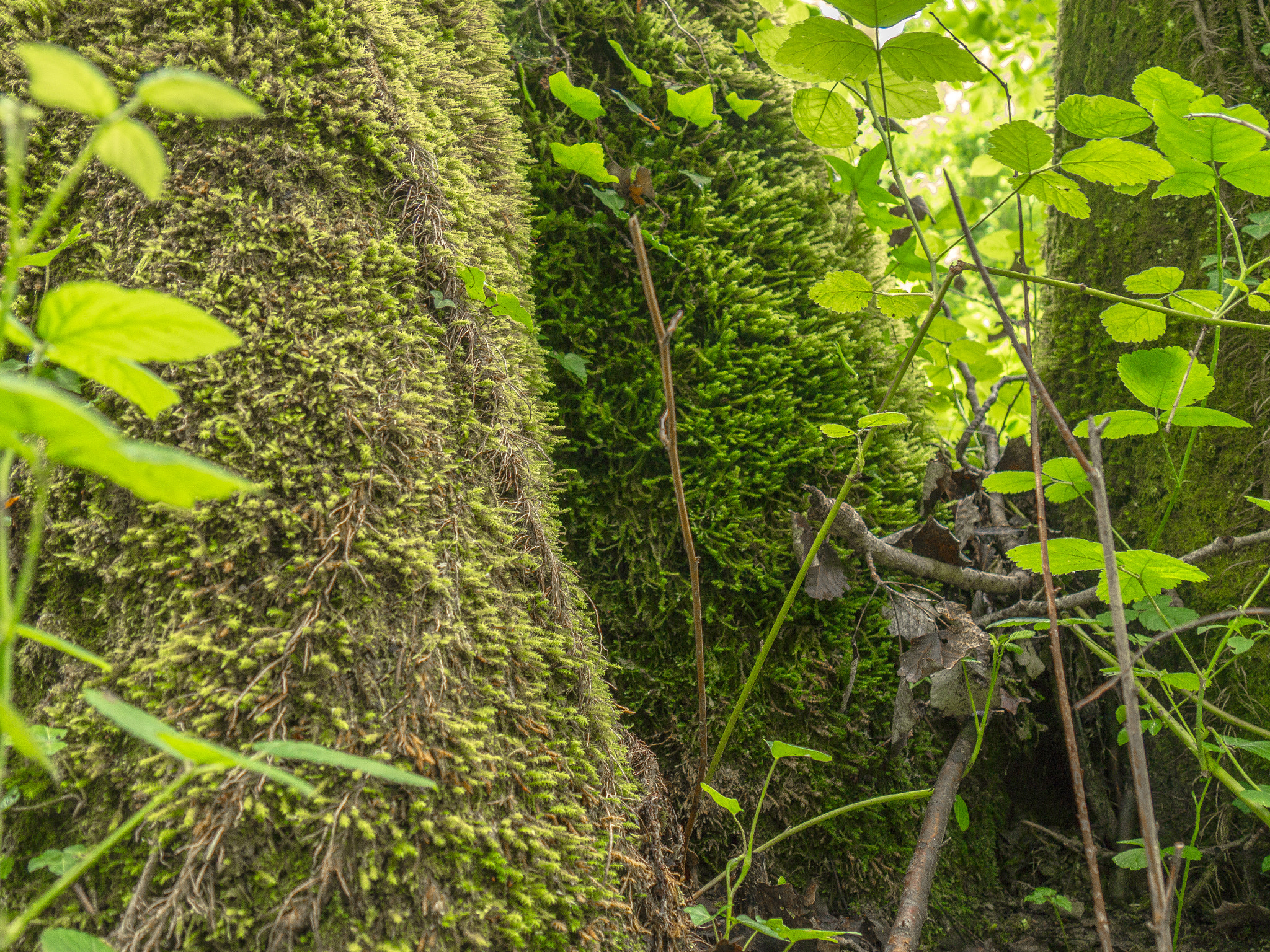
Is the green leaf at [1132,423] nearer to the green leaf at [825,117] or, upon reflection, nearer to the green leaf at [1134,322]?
the green leaf at [1134,322]

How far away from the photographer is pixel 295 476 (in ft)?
4.02

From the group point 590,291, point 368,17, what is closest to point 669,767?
point 590,291

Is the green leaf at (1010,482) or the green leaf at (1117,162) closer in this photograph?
the green leaf at (1117,162)

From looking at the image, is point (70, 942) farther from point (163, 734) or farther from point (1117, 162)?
point (1117, 162)

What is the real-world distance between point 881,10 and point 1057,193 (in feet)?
2.02

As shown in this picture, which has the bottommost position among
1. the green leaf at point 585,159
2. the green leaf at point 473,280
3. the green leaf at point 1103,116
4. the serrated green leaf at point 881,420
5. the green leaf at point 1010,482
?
the green leaf at point 1010,482

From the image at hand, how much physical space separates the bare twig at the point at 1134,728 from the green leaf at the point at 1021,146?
2.89 feet

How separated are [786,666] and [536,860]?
2.95ft

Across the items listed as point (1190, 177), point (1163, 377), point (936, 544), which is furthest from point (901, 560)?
point (1190, 177)

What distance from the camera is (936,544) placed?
184 cm

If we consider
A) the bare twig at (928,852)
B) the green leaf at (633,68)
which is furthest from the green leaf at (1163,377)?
the green leaf at (633,68)

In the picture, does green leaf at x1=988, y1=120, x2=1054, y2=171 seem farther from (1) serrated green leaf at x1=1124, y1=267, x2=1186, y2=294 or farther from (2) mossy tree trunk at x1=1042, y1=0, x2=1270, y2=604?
(2) mossy tree trunk at x1=1042, y1=0, x2=1270, y2=604

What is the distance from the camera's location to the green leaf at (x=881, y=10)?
4.44 feet

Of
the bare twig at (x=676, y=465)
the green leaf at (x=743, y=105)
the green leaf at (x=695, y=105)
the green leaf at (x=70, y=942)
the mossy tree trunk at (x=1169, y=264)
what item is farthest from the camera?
the green leaf at (x=743, y=105)
